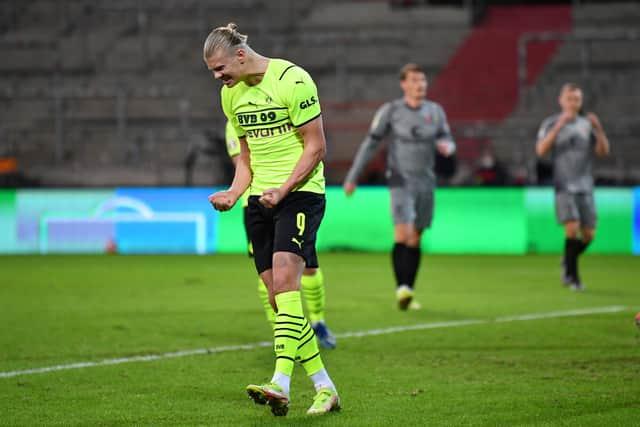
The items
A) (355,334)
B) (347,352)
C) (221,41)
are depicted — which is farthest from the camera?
(355,334)

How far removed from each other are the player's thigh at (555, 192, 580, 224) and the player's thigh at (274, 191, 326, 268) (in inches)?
307

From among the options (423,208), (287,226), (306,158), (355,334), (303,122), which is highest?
(303,122)

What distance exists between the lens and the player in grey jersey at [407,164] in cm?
1134

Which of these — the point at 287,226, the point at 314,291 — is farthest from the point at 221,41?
the point at 314,291

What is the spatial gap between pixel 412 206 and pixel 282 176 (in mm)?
5332

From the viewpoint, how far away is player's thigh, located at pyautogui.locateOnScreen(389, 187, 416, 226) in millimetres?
11328

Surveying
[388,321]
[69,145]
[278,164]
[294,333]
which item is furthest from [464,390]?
[69,145]

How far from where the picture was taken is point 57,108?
960 inches

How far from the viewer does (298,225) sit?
6.04 m

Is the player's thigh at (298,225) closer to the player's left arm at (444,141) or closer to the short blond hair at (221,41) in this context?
the short blond hair at (221,41)

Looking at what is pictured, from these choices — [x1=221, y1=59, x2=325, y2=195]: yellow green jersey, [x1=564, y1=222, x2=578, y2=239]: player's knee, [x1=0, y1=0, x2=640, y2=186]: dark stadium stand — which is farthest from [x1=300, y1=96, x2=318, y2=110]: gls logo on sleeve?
[x1=0, y1=0, x2=640, y2=186]: dark stadium stand

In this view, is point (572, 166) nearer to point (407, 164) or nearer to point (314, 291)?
point (407, 164)

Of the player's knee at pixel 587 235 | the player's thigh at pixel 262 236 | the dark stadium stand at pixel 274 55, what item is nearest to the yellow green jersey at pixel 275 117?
the player's thigh at pixel 262 236

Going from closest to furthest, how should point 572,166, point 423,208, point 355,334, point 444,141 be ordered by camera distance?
point 355,334 → point 444,141 → point 423,208 → point 572,166
